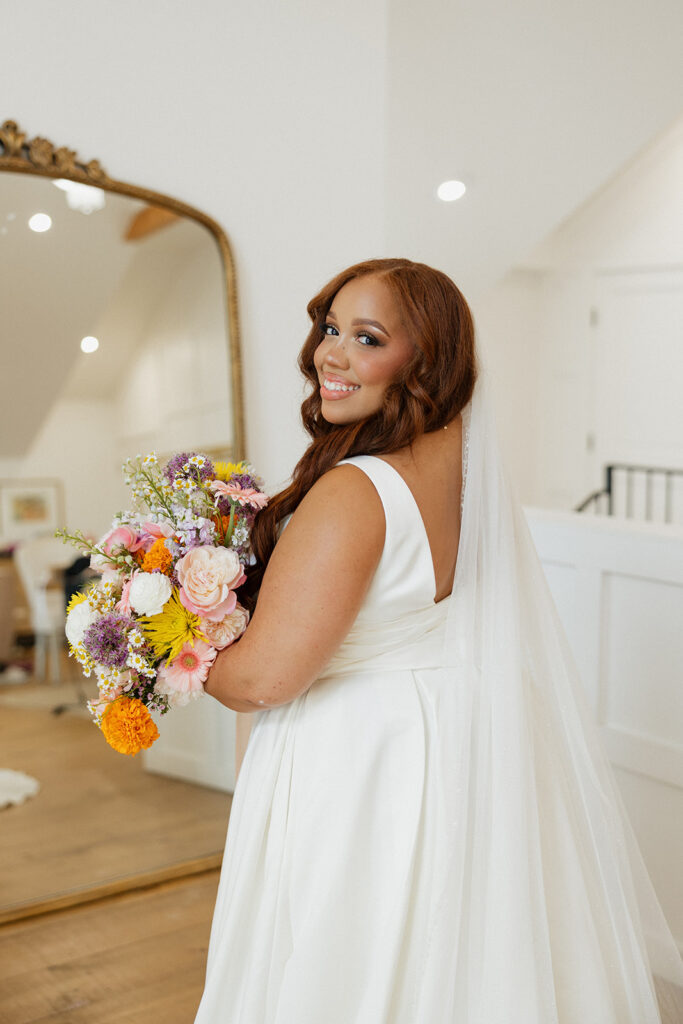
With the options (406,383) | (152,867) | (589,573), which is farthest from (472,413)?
(152,867)

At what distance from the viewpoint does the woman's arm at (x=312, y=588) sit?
1387 mm

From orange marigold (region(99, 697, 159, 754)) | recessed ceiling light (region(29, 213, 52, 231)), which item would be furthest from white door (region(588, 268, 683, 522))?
orange marigold (region(99, 697, 159, 754))

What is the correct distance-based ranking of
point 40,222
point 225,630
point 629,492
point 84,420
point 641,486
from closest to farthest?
point 225,630 → point 40,222 → point 84,420 → point 629,492 → point 641,486

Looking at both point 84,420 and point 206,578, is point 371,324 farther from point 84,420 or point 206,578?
point 84,420

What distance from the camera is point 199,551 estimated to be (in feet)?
4.71

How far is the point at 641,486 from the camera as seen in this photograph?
6805mm

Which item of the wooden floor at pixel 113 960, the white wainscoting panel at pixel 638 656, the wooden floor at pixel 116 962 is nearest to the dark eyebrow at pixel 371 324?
the white wainscoting panel at pixel 638 656

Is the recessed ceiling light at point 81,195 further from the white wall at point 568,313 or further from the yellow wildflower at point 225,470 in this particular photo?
the white wall at point 568,313

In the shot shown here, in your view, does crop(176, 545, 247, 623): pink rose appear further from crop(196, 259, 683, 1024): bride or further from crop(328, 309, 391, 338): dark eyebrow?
crop(328, 309, 391, 338): dark eyebrow

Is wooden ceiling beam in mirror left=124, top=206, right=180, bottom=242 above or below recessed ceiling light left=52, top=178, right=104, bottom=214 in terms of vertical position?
below

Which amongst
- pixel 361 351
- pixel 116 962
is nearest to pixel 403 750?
pixel 361 351

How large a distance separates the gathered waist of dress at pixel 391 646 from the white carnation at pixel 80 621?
1.29 feet

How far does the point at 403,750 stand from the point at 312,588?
34 cm

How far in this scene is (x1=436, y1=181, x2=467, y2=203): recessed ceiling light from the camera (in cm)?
325
